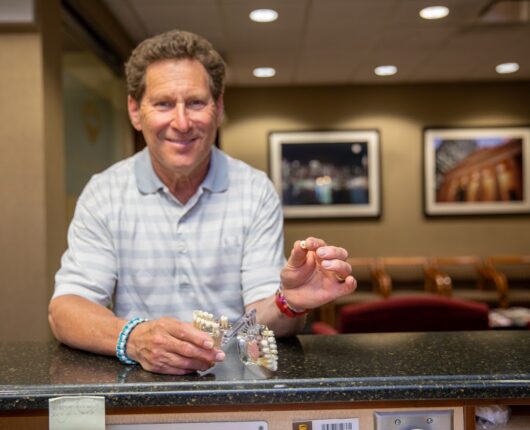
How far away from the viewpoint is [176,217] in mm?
1610

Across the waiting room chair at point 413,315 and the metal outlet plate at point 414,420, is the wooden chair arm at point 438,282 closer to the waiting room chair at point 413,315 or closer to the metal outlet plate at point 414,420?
the waiting room chair at point 413,315

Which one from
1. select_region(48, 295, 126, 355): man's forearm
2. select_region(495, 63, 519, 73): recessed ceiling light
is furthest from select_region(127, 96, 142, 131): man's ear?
select_region(495, 63, 519, 73): recessed ceiling light

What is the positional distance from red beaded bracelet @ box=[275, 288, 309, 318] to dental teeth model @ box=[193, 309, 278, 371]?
258 millimetres

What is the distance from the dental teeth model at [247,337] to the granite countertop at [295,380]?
2 cm

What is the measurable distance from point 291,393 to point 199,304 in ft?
2.30

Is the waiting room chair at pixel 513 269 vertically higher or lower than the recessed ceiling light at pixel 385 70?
lower

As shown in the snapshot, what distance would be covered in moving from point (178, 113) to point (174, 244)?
13.3 inches

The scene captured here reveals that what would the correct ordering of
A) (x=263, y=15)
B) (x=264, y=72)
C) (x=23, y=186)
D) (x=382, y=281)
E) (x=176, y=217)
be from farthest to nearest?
1. (x=382, y=281)
2. (x=264, y=72)
3. (x=263, y=15)
4. (x=23, y=186)
5. (x=176, y=217)

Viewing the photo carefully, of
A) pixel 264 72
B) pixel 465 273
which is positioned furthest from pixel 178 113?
pixel 465 273

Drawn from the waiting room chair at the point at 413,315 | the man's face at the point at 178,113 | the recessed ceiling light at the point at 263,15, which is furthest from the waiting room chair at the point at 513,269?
the man's face at the point at 178,113

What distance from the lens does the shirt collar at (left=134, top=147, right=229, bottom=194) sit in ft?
5.31

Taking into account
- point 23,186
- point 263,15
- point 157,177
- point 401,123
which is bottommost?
point 157,177

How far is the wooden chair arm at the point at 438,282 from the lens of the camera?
21.2 feet

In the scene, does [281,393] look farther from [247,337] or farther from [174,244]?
[174,244]
